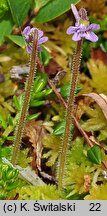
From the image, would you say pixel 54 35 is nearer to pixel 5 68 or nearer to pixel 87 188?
pixel 5 68

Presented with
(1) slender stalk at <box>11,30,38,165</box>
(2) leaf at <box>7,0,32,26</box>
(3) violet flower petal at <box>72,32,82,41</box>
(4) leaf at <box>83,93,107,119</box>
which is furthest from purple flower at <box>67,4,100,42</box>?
(2) leaf at <box>7,0,32,26</box>

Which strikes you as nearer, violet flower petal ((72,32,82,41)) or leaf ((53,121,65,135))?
violet flower petal ((72,32,82,41))

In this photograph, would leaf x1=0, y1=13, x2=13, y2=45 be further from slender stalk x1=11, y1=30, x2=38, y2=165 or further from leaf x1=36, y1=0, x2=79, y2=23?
slender stalk x1=11, y1=30, x2=38, y2=165

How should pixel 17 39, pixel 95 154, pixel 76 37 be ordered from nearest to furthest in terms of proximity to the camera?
pixel 76 37 → pixel 95 154 → pixel 17 39

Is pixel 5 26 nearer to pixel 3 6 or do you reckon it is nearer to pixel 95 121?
pixel 3 6

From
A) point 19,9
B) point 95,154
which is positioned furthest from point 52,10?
point 95,154
